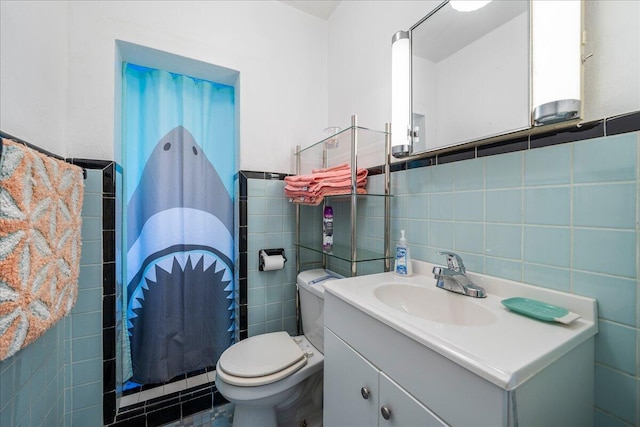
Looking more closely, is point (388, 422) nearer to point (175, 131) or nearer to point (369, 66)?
point (369, 66)

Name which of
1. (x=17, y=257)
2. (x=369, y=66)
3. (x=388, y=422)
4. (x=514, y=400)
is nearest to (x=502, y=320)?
(x=514, y=400)

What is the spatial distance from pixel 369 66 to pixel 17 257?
153 cm

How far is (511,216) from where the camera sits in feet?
2.51

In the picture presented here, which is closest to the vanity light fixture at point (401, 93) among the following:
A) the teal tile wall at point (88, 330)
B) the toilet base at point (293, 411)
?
the toilet base at point (293, 411)

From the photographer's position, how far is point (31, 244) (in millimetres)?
642

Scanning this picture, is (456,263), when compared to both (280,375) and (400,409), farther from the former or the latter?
(280,375)

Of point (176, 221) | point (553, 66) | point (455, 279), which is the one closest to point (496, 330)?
point (455, 279)

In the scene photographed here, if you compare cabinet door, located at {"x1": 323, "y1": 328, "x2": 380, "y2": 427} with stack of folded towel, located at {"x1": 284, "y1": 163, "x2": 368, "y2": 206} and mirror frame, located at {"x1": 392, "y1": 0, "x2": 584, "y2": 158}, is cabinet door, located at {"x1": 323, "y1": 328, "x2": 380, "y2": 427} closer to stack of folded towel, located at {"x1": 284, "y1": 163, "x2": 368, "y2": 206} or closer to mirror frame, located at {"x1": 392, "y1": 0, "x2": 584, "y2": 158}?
stack of folded towel, located at {"x1": 284, "y1": 163, "x2": 368, "y2": 206}

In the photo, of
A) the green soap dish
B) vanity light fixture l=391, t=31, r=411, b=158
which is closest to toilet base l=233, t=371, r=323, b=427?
the green soap dish

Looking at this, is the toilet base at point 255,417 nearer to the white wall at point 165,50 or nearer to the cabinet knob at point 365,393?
the cabinet knob at point 365,393

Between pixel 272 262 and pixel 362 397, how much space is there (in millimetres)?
858

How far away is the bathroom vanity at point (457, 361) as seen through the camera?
0.44m

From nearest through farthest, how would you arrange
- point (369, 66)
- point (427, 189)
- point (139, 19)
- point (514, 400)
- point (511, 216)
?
1. point (514, 400)
2. point (511, 216)
3. point (427, 189)
4. point (139, 19)
5. point (369, 66)

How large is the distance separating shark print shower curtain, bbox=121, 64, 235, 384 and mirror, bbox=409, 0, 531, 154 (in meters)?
1.12
